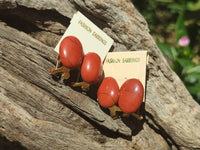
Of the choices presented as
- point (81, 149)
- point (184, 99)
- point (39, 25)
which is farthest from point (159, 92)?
point (39, 25)

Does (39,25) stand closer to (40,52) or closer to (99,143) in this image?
(40,52)

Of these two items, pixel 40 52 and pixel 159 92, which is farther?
pixel 159 92

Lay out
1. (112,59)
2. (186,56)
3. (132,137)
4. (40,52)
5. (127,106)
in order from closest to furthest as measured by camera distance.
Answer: (127,106) → (40,52) → (112,59) → (132,137) → (186,56)

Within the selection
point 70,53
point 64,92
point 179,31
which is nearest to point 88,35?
point 70,53

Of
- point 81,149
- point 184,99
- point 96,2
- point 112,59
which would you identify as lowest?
point 81,149

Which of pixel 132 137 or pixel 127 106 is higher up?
pixel 127 106

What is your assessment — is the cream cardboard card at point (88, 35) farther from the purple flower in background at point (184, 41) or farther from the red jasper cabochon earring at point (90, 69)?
the purple flower in background at point (184, 41)

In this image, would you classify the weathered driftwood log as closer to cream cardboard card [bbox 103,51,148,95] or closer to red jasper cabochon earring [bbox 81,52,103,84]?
cream cardboard card [bbox 103,51,148,95]
